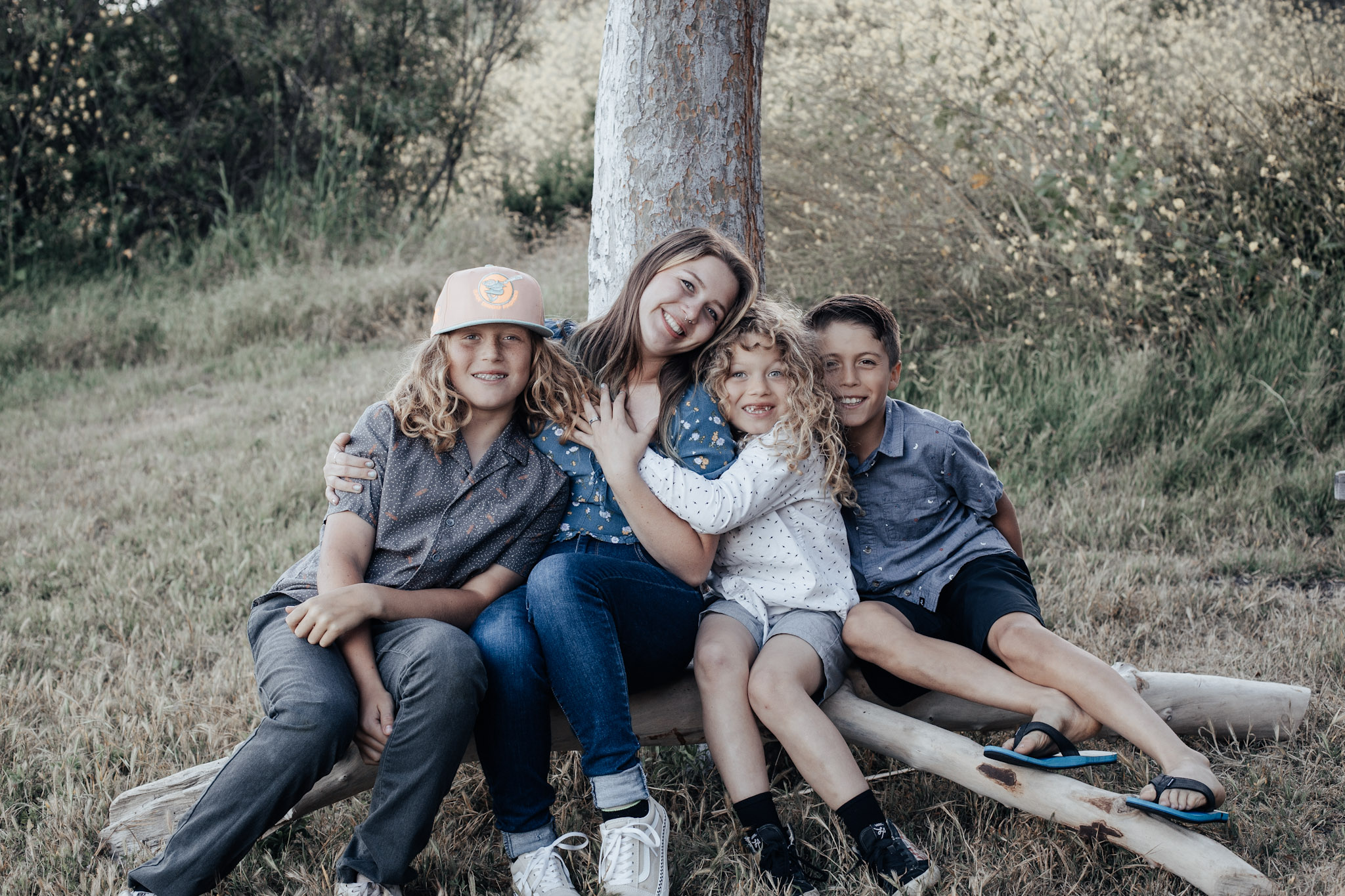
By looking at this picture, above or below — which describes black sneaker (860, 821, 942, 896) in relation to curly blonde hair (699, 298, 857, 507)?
below

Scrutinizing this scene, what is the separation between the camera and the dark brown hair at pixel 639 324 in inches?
103

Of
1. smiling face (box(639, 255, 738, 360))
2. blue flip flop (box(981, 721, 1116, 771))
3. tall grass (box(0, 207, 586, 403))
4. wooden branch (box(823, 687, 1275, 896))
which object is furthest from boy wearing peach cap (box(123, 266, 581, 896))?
tall grass (box(0, 207, 586, 403))

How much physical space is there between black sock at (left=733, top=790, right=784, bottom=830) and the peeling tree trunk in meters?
1.52

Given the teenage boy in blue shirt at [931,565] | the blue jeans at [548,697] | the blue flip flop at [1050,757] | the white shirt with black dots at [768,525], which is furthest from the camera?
the white shirt with black dots at [768,525]

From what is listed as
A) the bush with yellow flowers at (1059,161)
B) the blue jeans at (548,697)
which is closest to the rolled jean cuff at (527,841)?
the blue jeans at (548,697)

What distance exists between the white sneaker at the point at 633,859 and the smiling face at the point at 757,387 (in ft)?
3.13

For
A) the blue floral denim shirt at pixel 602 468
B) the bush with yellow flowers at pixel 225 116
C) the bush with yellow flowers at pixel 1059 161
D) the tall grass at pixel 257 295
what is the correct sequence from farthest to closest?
1. the bush with yellow flowers at pixel 225 116
2. the tall grass at pixel 257 295
3. the bush with yellow flowers at pixel 1059 161
4. the blue floral denim shirt at pixel 602 468

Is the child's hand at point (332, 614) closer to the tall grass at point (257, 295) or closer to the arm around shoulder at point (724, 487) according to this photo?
the arm around shoulder at point (724, 487)

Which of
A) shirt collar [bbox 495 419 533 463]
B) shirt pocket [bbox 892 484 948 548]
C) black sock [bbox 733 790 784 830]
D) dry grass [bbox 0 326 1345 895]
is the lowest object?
dry grass [bbox 0 326 1345 895]

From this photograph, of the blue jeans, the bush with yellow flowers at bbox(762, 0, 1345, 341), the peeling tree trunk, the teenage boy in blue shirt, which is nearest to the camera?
the blue jeans

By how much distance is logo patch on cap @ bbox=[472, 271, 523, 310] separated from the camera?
2.43 metres

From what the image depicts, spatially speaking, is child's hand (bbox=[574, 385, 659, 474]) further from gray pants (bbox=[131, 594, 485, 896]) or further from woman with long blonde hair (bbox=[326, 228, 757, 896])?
gray pants (bbox=[131, 594, 485, 896])

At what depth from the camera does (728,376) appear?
101 inches

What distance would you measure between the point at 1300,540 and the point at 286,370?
18.1 feet
